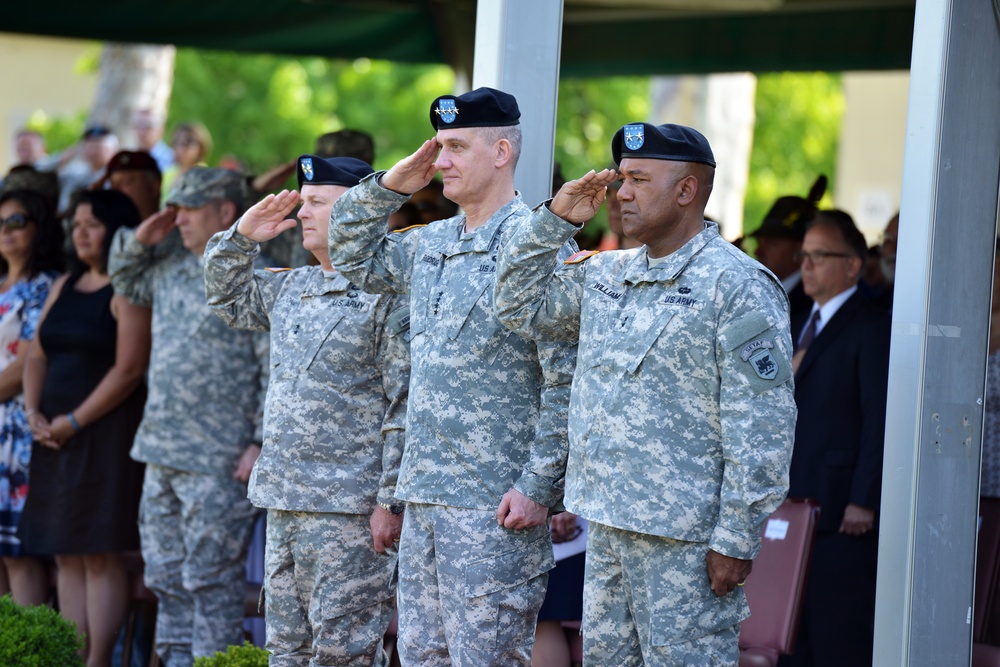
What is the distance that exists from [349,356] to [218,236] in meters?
0.68

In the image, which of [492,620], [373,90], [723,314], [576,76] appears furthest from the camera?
[373,90]

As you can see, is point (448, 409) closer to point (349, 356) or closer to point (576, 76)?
point (349, 356)

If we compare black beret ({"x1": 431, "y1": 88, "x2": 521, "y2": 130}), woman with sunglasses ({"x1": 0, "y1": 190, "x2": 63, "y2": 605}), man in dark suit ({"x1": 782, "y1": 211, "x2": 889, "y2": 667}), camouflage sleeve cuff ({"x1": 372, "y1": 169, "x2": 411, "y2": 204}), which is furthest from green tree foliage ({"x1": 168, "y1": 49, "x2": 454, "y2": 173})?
black beret ({"x1": 431, "y1": 88, "x2": 521, "y2": 130})

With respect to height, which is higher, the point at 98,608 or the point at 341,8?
the point at 341,8

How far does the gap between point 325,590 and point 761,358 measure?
171cm

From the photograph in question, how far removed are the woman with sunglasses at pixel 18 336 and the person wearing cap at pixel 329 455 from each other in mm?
2286

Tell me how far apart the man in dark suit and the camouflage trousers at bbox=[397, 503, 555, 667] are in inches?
64.1

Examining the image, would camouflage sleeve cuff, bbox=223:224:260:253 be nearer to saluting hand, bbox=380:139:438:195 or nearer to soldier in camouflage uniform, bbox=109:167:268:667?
saluting hand, bbox=380:139:438:195

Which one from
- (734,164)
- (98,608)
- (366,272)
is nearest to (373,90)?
(734,164)

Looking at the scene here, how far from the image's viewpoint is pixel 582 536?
500 centimetres

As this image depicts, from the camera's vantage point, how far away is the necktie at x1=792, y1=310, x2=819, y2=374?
5536 mm

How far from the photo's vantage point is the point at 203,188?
5.89 metres

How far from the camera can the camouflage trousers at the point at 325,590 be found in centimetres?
441

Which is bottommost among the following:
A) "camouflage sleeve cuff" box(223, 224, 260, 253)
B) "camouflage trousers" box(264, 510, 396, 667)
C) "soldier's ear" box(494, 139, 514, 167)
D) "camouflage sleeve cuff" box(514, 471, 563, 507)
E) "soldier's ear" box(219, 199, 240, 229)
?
"camouflage trousers" box(264, 510, 396, 667)
